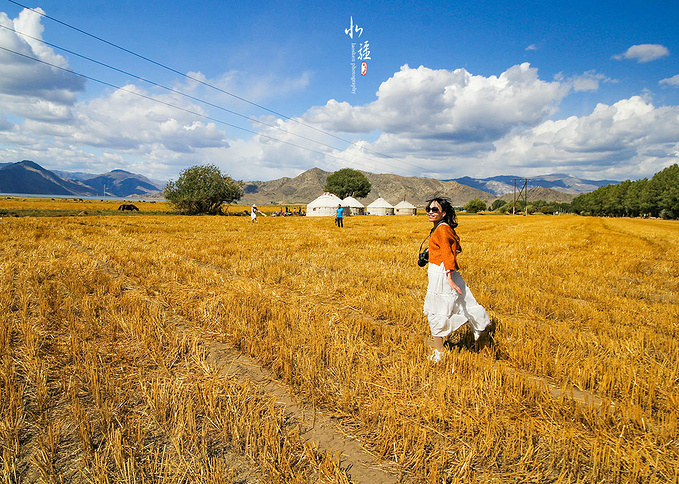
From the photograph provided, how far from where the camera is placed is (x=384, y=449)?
259 centimetres

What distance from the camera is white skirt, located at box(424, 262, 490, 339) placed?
4137mm

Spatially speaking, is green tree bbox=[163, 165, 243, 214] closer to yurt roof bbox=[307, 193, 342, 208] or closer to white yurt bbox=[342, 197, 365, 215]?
yurt roof bbox=[307, 193, 342, 208]

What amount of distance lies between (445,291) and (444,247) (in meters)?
0.58

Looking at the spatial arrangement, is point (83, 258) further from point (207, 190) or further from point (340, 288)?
point (207, 190)

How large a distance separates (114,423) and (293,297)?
4453 mm

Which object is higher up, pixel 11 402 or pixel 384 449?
pixel 11 402

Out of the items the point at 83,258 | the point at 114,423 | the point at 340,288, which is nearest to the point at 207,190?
the point at 83,258

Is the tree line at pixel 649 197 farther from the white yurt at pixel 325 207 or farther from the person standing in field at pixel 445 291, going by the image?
A: the person standing in field at pixel 445 291

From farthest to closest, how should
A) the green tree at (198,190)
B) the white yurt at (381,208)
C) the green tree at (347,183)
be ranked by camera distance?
the green tree at (347,183) < the white yurt at (381,208) < the green tree at (198,190)

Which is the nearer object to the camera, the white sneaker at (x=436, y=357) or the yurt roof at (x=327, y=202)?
the white sneaker at (x=436, y=357)

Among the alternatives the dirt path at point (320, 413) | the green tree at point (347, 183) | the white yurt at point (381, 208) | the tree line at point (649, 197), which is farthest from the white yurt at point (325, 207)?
the tree line at point (649, 197)

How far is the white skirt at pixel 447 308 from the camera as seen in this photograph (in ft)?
13.6

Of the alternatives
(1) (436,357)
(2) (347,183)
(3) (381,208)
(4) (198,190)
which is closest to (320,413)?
(1) (436,357)

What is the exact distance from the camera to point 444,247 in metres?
4.15
